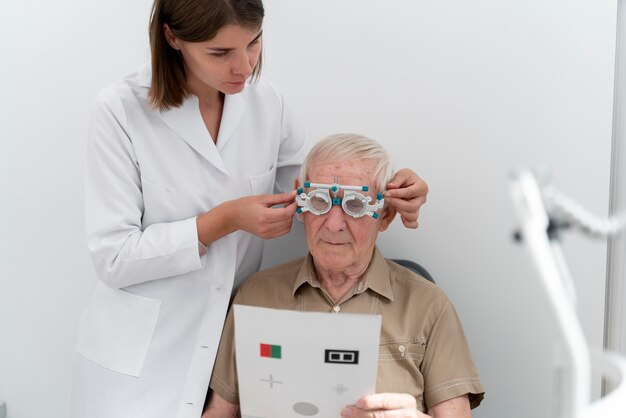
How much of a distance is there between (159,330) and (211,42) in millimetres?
753

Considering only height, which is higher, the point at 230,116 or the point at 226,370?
the point at 230,116

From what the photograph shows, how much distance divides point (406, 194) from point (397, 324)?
34cm

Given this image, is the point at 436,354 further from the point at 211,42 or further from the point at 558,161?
the point at 211,42

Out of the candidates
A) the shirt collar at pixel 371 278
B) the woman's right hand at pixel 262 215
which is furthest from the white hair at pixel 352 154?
the shirt collar at pixel 371 278

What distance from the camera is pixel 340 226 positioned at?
182cm

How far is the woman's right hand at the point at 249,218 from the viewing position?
1.80 m

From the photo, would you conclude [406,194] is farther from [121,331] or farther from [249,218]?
[121,331]

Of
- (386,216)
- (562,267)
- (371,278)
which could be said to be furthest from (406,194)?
(562,267)

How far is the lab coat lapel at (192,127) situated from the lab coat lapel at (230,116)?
0.12ft

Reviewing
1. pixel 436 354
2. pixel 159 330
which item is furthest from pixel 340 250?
pixel 159 330

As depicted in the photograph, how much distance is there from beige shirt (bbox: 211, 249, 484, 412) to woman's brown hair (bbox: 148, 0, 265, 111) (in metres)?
0.56

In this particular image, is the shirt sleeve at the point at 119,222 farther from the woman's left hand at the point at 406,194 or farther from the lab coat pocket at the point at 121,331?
the woman's left hand at the point at 406,194

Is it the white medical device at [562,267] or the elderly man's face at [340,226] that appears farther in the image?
the elderly man's face at [340,226]

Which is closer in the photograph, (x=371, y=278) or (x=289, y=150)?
(x=371, y=278)
